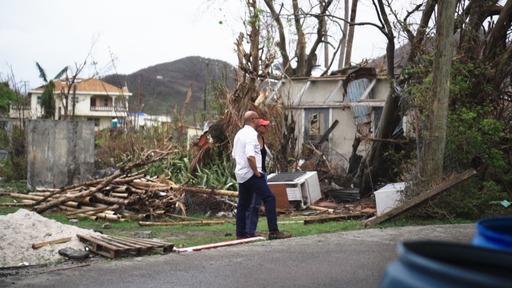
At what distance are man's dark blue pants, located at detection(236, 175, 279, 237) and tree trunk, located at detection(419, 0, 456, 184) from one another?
361 cm

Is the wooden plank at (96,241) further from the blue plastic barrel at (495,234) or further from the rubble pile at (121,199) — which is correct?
the blue plastic barrel at (495,234)

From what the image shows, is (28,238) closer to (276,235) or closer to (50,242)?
(50,242)

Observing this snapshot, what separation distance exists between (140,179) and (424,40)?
7.28 m

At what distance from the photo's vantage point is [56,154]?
18969 millimetres

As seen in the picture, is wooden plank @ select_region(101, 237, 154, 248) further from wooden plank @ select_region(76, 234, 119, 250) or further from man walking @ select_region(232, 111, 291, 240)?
man walking @ select_region(232, 111, 291, 240)

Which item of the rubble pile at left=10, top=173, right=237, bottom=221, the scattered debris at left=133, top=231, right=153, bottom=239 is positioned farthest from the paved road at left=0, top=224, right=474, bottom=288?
the rubble pile at left=10, top=173, right=237, bottom=221

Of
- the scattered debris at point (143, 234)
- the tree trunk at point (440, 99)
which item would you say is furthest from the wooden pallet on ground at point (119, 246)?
the tree trunk at point (440, 99)

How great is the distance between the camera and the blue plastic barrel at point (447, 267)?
213 centimetres

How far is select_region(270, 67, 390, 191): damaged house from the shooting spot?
1908 centimetres

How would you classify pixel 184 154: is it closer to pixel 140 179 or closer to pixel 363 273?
pixel 140 179

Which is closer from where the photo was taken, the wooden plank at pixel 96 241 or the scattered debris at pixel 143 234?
the wooden plank at pixel 96 241

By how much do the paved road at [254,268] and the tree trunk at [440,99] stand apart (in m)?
2.36

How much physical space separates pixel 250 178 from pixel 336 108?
11082mm

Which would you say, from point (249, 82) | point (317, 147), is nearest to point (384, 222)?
point (249, 82)
